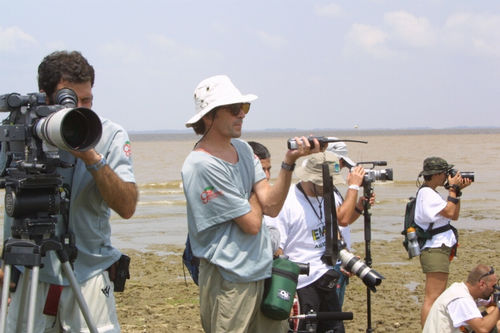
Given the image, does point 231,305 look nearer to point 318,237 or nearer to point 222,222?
point 222,222

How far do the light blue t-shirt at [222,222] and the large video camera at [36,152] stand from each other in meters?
0.77

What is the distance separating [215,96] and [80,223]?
910mm

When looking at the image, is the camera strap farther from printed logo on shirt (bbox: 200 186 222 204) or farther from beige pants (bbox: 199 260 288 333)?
printed logo on shirt (bbox: 200 186 222 204)

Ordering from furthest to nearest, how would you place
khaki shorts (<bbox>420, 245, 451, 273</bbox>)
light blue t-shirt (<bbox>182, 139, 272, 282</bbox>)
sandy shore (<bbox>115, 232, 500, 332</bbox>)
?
sandy shore (<bbox>115, 232, 500, 332</bbox>), khaki shorts (<bbox>420, 245, 451, 273</bbox>), light blue t-shirt (<bbox>182, 139, 272, 282</bbox>)

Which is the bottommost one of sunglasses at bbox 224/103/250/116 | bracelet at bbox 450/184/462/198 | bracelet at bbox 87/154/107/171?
bracelet at bbox 450/184/462/198

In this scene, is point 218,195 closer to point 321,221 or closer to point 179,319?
point 321,221

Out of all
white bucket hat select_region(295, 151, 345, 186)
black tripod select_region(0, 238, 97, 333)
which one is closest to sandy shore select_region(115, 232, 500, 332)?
white bucket hat select_region(295, 151, 345, 186)

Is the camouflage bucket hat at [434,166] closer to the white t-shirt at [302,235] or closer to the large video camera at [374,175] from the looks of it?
the large video camera at [374,175]

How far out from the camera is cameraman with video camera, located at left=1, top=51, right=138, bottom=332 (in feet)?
9.45

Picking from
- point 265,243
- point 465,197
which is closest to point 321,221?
point 265,243

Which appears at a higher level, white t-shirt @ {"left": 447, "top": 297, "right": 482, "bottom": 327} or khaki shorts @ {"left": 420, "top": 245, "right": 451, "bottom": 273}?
khaki shorts @ {"left": 420, "top": 245, "right": 451, "bottom": 273}

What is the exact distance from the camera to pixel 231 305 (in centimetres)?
320

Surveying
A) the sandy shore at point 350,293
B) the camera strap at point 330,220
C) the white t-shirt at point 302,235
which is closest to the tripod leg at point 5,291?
the camera strap at point 330,220

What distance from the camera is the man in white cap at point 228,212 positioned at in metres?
3.20
